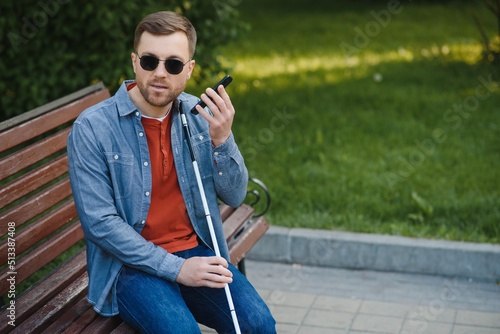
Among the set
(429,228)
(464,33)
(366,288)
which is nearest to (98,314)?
(366,288)

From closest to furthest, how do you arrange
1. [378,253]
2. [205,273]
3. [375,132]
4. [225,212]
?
[205,273]
[225,212]
[378,253]
[375,132]

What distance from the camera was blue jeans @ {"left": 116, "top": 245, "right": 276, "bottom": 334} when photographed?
11.0 ft

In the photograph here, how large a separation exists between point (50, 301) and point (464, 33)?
9950mm

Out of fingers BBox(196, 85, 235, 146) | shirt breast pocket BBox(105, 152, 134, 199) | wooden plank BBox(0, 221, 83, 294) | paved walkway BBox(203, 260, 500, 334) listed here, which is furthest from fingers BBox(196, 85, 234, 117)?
paved walkway BBox(203, 260, 500, 334)

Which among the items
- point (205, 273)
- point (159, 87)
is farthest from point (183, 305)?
point (159, 87)

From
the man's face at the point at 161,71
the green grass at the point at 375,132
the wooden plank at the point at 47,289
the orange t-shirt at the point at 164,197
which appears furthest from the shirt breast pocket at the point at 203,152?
the green grass at the point at 375,132

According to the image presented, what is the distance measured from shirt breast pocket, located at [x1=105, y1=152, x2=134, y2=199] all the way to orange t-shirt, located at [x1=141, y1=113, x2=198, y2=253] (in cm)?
11

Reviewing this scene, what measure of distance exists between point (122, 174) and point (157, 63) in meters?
0.48

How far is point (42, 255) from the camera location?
13.4 ft

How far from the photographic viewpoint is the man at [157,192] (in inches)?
133

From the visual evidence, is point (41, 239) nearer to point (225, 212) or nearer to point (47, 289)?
point (47, 289)

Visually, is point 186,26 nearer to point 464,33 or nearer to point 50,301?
point 50,301

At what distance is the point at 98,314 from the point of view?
357 cm

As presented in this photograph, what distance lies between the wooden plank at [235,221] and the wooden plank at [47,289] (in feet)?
2.66
